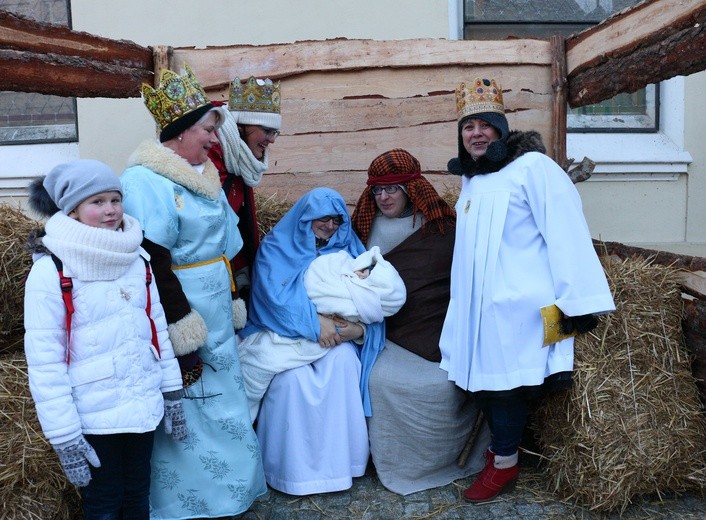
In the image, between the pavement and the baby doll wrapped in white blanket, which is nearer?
the pavement

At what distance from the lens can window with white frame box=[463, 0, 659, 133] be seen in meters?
6.50

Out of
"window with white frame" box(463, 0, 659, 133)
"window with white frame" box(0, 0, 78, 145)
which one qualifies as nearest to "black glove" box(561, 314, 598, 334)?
"window with white frame" box(463, 0, 659, 133)

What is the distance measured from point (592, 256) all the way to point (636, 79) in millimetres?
1290

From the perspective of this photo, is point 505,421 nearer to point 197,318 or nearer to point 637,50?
point 197,318

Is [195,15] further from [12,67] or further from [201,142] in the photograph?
[201,142]

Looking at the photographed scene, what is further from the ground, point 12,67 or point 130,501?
point 12,67

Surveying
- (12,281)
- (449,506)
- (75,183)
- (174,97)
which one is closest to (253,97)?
(174,97)

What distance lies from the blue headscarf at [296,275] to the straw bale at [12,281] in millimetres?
1108

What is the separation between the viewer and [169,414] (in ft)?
9.82

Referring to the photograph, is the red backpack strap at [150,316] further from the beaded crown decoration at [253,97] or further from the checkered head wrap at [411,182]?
the checkered head wrap at [411,182]

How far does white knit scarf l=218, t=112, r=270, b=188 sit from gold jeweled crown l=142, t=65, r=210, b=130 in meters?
0.36

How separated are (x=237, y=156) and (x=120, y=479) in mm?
1611

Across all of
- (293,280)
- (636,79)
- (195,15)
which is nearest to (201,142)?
(293,280)

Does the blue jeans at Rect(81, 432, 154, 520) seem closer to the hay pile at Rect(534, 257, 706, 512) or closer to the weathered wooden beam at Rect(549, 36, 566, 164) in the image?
the hay pile at Rect(534, 257, 706, 512)
